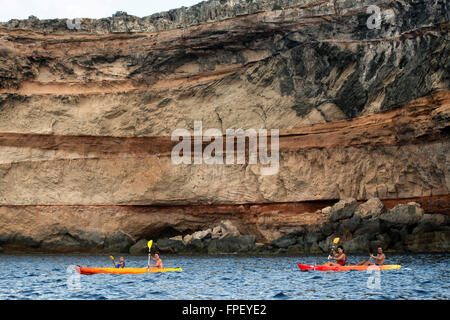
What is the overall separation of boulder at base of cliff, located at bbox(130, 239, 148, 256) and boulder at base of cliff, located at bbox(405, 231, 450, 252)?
15496 mm

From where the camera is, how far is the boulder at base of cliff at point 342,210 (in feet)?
109

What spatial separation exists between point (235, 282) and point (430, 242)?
15.2m

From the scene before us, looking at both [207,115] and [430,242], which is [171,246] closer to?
[207,115]

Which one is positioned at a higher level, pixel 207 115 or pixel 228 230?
pixel 207 115

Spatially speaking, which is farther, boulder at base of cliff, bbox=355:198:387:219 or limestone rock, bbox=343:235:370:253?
boulder at base of cliff, bbox=355:198:387:219

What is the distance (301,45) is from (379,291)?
2317cm

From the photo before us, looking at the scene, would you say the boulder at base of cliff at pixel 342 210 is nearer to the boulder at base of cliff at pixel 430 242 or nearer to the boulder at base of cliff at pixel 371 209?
the boulder at base of cliff at pixel 371 209

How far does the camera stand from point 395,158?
116ft

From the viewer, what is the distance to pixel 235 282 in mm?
19594

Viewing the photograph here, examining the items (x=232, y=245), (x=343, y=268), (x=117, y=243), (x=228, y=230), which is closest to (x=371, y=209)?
(x=232, y=245)

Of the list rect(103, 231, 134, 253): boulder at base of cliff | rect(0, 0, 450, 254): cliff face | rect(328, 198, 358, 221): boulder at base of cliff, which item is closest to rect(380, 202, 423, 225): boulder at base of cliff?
rect(328, 198, 358, 221): boulder at base of cliff

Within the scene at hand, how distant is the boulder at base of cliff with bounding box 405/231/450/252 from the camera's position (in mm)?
30359

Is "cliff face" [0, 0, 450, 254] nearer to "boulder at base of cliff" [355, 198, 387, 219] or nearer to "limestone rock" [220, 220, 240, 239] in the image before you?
"limestone rock" [220, 220, 240, 239]
